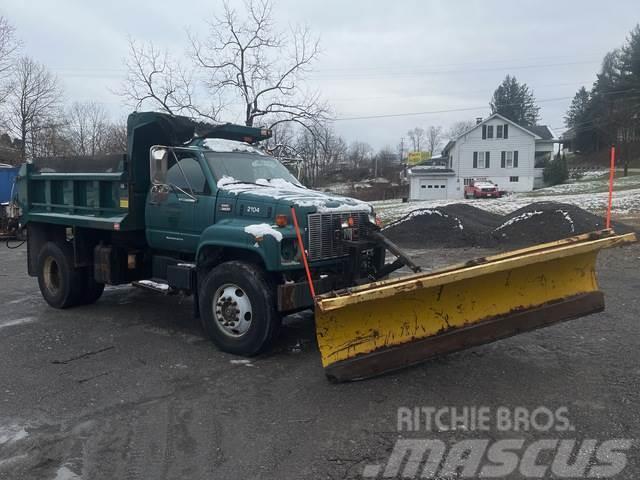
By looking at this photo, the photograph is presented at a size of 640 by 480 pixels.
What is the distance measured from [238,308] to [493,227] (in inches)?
434

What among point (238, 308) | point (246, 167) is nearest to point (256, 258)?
point (238, 308)

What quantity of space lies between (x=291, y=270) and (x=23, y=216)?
18.0 ft

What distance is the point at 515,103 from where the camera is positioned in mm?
91875

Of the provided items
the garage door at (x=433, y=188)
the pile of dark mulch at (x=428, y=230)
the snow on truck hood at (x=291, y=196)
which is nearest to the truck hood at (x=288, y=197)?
the snow on truck hood at (x=291, y=196)

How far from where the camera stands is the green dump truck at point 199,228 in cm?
575

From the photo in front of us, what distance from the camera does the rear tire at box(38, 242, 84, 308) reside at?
8258 mm

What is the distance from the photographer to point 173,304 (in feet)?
28.1

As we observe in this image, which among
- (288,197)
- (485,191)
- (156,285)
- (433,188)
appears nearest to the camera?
(288,197)

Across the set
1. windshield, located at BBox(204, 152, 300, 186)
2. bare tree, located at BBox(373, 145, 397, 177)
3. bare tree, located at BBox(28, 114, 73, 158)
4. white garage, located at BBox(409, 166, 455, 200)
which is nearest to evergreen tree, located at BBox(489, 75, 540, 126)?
bare tree, located at BBox(373, 145, 397, 177)

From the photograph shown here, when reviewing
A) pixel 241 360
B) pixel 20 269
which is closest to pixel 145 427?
pixel 241 360

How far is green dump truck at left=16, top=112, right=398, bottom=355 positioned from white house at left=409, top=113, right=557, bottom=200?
4360 centimetres

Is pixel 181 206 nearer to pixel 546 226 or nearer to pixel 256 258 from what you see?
pixel 256 258

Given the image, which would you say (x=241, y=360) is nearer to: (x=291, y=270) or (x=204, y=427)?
(x=291, y=270)

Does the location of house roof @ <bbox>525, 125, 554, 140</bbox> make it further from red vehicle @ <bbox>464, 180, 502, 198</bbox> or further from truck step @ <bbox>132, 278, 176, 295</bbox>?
truck step @ <bbox>132, 278, 176, 295</bbox>
